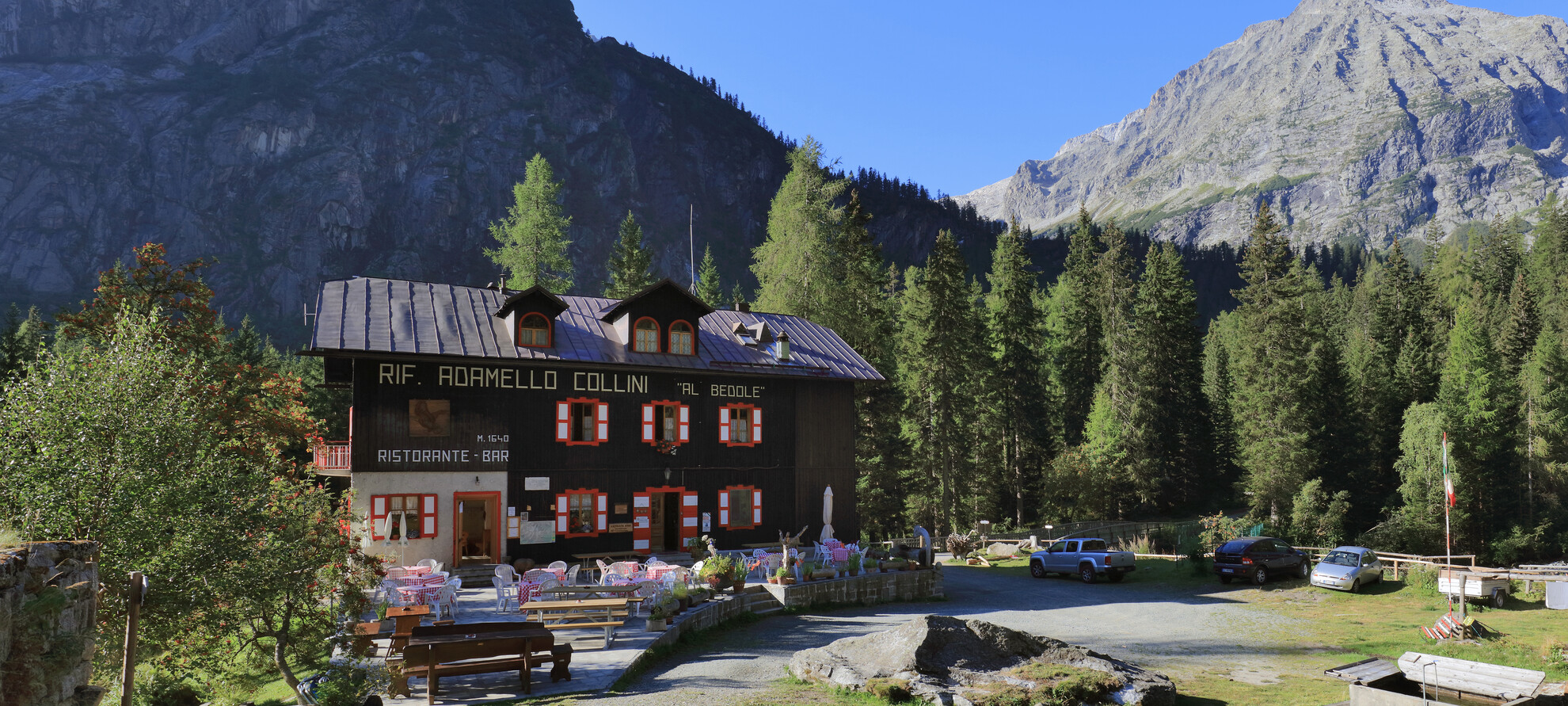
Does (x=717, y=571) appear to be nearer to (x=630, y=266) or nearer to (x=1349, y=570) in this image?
(x=1349, y=570)

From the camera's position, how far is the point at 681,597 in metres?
18.0

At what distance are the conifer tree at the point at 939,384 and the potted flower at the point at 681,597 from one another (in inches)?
1067

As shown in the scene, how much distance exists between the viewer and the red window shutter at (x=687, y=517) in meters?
26.4

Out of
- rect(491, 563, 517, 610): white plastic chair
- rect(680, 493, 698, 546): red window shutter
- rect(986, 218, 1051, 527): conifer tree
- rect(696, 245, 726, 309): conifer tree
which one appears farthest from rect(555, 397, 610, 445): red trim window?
rect(696, 245, 726, 309): conifer tree

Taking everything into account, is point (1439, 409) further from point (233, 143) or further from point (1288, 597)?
point (233, 143)

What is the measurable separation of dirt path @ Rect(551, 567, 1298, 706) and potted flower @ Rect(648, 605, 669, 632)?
35.6 inches

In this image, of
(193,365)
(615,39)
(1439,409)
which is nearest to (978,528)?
(1439,409)

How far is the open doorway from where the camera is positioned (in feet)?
75.7

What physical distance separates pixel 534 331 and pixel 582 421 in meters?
2.84

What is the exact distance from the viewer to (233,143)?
123 metres

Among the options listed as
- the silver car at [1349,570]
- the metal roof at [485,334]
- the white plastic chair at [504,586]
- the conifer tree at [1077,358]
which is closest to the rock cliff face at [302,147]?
the conifer tree at [1077,358]

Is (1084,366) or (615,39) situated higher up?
(615,39)

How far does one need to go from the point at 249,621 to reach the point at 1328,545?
3638 centimetres

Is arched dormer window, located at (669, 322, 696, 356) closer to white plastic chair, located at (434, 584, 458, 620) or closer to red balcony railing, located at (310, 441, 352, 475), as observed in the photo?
red balcony railing, located at (310, 441, 352, 475)
